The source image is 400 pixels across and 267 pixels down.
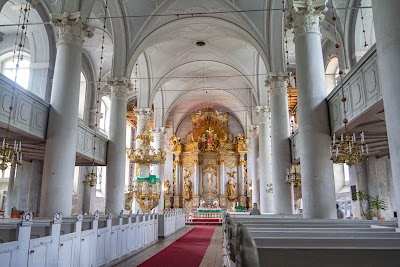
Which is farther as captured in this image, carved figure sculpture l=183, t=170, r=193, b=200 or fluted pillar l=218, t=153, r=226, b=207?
carved figure sculpture l=183, t=170, r=193, b=200

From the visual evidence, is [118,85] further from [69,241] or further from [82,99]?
[69,241]

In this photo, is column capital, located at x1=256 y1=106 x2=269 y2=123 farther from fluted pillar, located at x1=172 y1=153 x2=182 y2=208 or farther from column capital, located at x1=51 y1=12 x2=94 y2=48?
fluted pillar, located at x1=172 y1=153 x2=182 y2=208

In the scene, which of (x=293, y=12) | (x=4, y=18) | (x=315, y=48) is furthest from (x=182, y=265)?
(x=4, y=18)

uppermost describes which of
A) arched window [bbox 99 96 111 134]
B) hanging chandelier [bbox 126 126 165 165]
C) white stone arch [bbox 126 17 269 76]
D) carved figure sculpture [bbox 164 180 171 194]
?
white stone arch [bbox 126 17 269 76]

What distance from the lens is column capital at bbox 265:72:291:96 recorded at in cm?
1298

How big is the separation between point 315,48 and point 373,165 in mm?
6304

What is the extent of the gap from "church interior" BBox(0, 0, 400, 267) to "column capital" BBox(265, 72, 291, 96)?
6 centimetres

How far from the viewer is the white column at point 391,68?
473cm

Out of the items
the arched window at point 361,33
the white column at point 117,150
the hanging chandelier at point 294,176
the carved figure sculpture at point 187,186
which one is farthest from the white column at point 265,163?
the carved figure sculpture at point 187,186

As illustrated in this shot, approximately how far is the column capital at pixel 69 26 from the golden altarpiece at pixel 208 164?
18056 mm

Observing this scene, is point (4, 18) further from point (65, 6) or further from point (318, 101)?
point (318, 101)

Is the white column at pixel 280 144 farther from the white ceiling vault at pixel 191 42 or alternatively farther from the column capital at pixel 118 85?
the column capital at pixel 118 85

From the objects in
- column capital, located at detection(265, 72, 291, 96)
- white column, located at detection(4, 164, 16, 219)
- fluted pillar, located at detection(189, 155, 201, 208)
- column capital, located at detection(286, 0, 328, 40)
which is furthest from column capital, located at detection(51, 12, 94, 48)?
fluted pillar, located at detection(189, 155, 201, 208)

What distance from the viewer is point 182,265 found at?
23.5 feet
